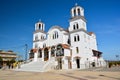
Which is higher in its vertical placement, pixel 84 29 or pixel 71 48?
pixel 84 29

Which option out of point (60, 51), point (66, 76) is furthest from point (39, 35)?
point (66, 76)

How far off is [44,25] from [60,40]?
50.7ft

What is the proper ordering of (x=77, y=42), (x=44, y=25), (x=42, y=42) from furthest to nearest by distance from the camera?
1. (x=44, y=25)
2. (x=42, y=42)
3. (x=77, y=42)

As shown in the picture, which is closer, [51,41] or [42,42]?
[51,41]

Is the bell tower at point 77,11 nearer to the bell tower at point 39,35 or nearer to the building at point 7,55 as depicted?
the bell tower at point 39,35

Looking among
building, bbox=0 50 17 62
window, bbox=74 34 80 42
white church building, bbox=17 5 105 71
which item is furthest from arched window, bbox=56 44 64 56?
building, bbox=0 50 17 62

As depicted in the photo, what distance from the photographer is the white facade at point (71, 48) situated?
32.1 m

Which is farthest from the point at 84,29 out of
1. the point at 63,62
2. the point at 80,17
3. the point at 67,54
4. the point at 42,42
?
the point at 42,42

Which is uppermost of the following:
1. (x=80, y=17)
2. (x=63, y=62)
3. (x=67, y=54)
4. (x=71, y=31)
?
(x=80, y=17)

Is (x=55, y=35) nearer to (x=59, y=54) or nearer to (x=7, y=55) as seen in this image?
(x=59, y=54)

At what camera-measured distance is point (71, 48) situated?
34875 mm

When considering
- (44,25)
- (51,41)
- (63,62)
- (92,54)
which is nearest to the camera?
(63,62)

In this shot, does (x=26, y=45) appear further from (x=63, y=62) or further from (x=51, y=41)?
(x=63, y=62)

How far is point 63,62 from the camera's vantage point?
31.5m
